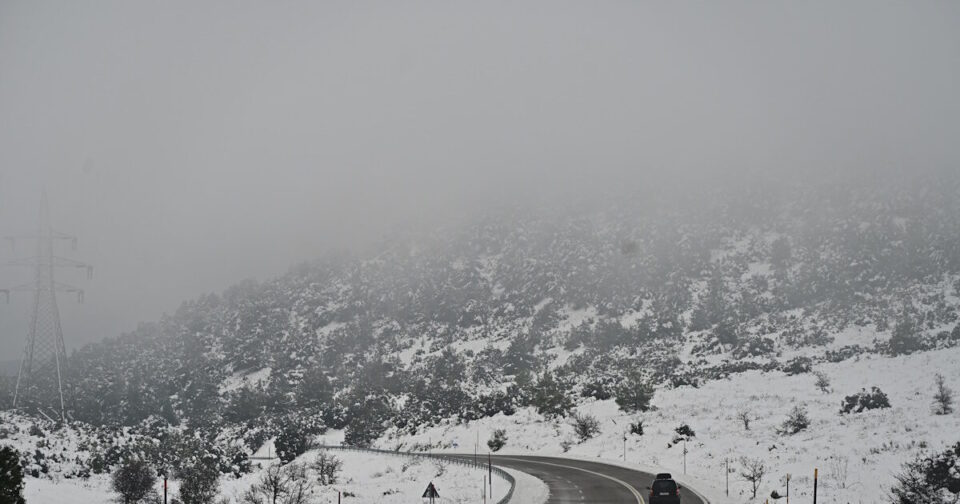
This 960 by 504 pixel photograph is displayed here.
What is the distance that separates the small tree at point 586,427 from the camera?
204 feet

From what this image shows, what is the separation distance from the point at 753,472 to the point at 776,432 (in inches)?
600

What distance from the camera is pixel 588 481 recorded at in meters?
37.7

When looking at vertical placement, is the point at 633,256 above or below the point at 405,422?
above

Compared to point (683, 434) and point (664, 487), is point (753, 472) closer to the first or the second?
point (664, 487)

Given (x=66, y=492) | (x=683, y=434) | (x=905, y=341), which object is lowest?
(x=66, y=492)

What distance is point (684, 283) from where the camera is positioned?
160 metres

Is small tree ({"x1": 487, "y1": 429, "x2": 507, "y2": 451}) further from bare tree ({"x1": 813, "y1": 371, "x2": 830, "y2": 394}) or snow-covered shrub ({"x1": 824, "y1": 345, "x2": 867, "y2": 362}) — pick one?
snow-covered shrub ({"x1": 824, "y1": 345, "x2": 867, "y2": 362})

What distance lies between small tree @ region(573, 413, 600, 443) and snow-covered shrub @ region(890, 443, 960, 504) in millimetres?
34559

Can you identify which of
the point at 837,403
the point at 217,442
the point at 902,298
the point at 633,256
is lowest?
the point at 217,442

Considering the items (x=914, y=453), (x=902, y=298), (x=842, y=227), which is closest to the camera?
(x=914, y=453)

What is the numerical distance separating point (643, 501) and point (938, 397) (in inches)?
1015

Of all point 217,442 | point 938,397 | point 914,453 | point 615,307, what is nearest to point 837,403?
point 938,397

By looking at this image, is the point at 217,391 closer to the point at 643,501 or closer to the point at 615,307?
the point at 615,307

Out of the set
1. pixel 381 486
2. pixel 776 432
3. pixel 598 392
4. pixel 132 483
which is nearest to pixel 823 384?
pixel 776 432
